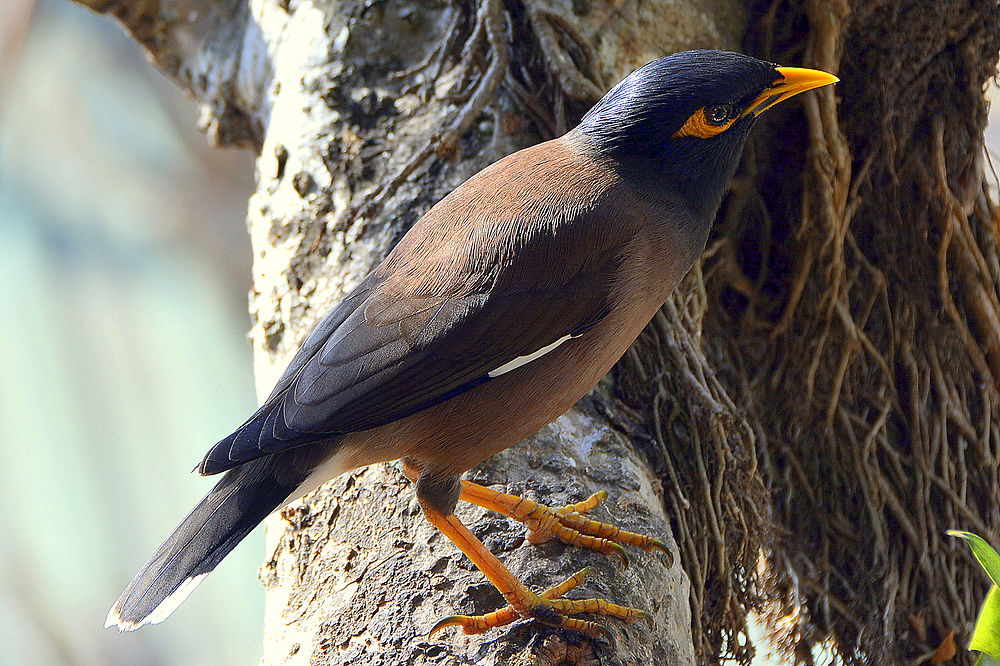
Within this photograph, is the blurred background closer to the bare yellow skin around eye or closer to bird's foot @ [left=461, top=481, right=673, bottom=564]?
bird's foot @ [left=461, top=481, right=673, bottom=564]

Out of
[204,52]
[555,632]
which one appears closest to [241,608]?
[204,52]

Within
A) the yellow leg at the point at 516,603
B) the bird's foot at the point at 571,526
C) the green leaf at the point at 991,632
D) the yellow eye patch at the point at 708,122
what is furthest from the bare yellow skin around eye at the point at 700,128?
the green leaf at the point at 991,632

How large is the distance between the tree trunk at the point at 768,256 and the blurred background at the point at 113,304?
3094 mm

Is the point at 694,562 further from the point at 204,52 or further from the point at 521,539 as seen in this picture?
the point at 204,52

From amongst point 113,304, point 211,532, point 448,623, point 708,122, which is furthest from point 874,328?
point 113,304

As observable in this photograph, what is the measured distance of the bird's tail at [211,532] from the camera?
1.89 metres

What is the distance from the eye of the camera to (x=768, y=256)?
312 centimetres

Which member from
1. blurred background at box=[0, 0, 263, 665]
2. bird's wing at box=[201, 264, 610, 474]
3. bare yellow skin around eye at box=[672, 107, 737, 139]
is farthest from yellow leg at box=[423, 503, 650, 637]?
blurred background at box=[0, 0, 263, 665]

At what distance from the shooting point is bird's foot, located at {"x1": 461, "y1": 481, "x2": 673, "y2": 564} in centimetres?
210

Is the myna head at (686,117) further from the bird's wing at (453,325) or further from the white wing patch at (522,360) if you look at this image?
the white wing patch at (522,360)

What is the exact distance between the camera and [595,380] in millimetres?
2078

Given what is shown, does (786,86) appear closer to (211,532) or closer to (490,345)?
(490,345)

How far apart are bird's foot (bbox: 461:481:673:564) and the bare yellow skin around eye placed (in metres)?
0.85

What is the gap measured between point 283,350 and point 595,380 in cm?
97
